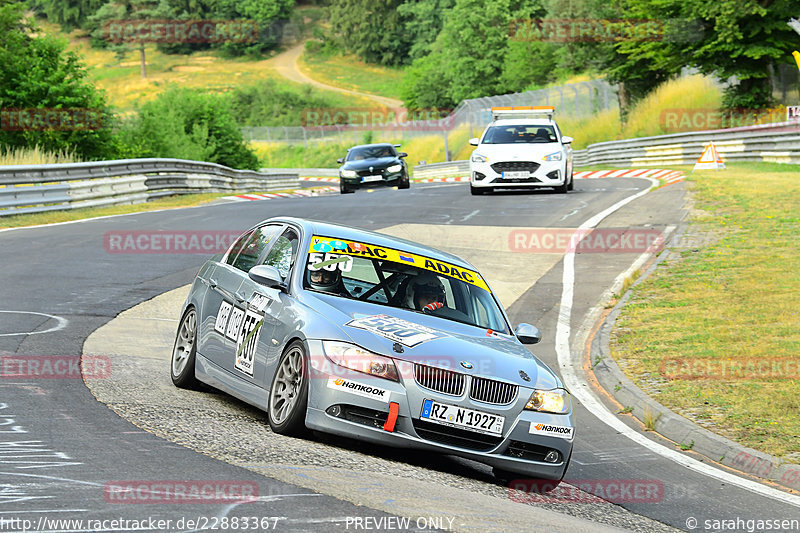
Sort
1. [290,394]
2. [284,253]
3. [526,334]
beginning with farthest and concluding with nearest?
1. [284,253]
2. [526,334]
3. [290,394]

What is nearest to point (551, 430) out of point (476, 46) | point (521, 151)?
point (521, 151)

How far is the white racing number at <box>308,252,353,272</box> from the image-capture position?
8305 millimetres

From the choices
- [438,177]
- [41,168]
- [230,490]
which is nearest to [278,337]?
[230,490]

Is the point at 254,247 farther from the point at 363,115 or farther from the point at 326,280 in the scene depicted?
the point at 363,115

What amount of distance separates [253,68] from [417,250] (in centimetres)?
14927

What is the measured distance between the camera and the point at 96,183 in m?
27.0

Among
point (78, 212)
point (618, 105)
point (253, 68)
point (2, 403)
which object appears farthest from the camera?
point (253, 68)

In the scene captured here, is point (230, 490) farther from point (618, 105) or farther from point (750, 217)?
point (618, 105)

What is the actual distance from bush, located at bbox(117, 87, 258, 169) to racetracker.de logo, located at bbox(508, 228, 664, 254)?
63.4 feet

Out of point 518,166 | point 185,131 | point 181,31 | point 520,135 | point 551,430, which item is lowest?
point 551,430

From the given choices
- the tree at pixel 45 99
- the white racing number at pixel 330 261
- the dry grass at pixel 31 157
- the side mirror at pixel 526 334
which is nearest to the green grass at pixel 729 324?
the side mirror at pixel 526 334

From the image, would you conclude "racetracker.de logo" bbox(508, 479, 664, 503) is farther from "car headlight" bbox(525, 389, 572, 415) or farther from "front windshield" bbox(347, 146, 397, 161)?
"front windshield" bbox(347, 146, 397, 161)

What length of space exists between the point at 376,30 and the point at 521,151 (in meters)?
133

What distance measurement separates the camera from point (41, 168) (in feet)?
79.9
